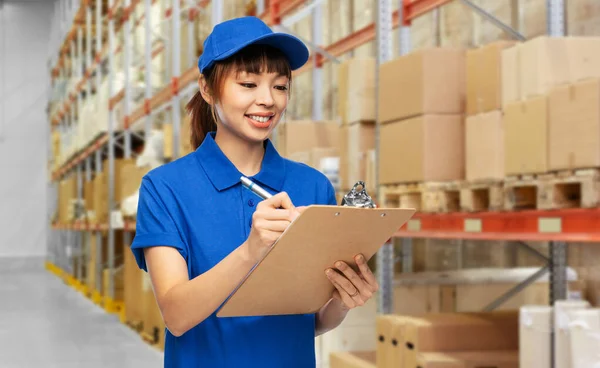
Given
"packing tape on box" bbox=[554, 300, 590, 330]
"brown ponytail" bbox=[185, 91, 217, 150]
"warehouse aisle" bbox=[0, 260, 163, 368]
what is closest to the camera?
"brown ponytail" bbox=[185, 91, 217, 150]

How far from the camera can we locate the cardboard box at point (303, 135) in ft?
21.4

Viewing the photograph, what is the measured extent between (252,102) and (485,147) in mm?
2394

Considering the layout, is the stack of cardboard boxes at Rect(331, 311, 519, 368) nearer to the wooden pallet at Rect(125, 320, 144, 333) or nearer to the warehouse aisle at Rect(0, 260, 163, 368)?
the warehouse aisle at Rect(0, 260, 163, 368)

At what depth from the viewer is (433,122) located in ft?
14.6

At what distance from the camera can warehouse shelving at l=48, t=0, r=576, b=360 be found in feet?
12.3

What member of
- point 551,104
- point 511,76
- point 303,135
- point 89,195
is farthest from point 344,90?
point 89,195

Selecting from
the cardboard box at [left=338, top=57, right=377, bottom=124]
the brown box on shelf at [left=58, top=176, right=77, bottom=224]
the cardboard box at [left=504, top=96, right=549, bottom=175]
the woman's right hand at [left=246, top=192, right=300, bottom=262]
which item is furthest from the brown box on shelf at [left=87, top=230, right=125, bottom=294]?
the woman's right hand at [left=246, top=192, right=300, bottom=262]

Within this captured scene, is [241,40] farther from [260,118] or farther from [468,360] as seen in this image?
[468,360]

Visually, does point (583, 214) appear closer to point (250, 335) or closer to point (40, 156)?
point (250, 335)

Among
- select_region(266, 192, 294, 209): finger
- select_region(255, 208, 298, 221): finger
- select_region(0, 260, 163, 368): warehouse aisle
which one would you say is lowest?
select_region(0, 260, 163, 368): warehouse aisle

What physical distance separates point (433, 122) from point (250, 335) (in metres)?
2.82

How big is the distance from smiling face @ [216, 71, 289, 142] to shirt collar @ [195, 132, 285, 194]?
7 centimetres

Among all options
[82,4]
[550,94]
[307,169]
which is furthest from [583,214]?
[82,4]

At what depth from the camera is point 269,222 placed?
1589mm
